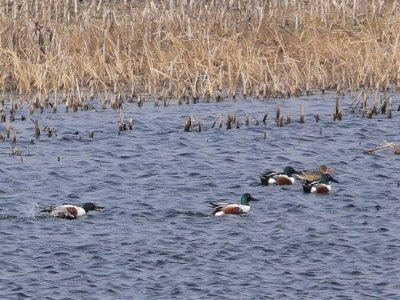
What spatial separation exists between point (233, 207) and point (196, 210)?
68 cm

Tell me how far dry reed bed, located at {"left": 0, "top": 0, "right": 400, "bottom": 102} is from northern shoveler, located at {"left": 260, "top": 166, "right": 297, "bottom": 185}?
488 centimetres

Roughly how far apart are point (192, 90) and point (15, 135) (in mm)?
4362

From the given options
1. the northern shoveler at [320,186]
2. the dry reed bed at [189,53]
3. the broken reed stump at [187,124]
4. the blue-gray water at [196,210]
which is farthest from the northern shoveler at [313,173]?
the dry reed bed at [189,53]

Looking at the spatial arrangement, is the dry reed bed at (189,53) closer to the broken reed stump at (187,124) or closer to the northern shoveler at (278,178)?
the broken reed stump at (187,124)

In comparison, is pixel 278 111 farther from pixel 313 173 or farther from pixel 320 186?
pixel 320 186

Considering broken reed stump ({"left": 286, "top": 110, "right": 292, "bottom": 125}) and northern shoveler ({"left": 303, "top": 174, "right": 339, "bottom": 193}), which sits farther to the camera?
broken reed stump ({"left": 286, "top": 110, "right": 292, "bottom": 125})

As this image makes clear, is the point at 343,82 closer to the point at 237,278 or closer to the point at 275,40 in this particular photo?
the point at 275,40

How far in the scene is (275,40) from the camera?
26.0m

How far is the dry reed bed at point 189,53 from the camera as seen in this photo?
23891mm

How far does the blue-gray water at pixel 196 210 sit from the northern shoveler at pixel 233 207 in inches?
5.5

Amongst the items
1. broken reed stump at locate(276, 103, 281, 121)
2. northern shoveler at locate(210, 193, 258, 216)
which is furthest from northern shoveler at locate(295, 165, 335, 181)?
broken reed stump at locate(276, 103, 281, 121)

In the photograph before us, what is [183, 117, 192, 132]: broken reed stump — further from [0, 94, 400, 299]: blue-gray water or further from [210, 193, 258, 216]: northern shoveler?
[210, 193, 258, 216]: northern shoveler

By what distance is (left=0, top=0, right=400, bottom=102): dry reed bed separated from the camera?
23891 mm

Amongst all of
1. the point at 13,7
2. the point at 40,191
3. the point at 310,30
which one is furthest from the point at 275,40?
the point at 40,191
